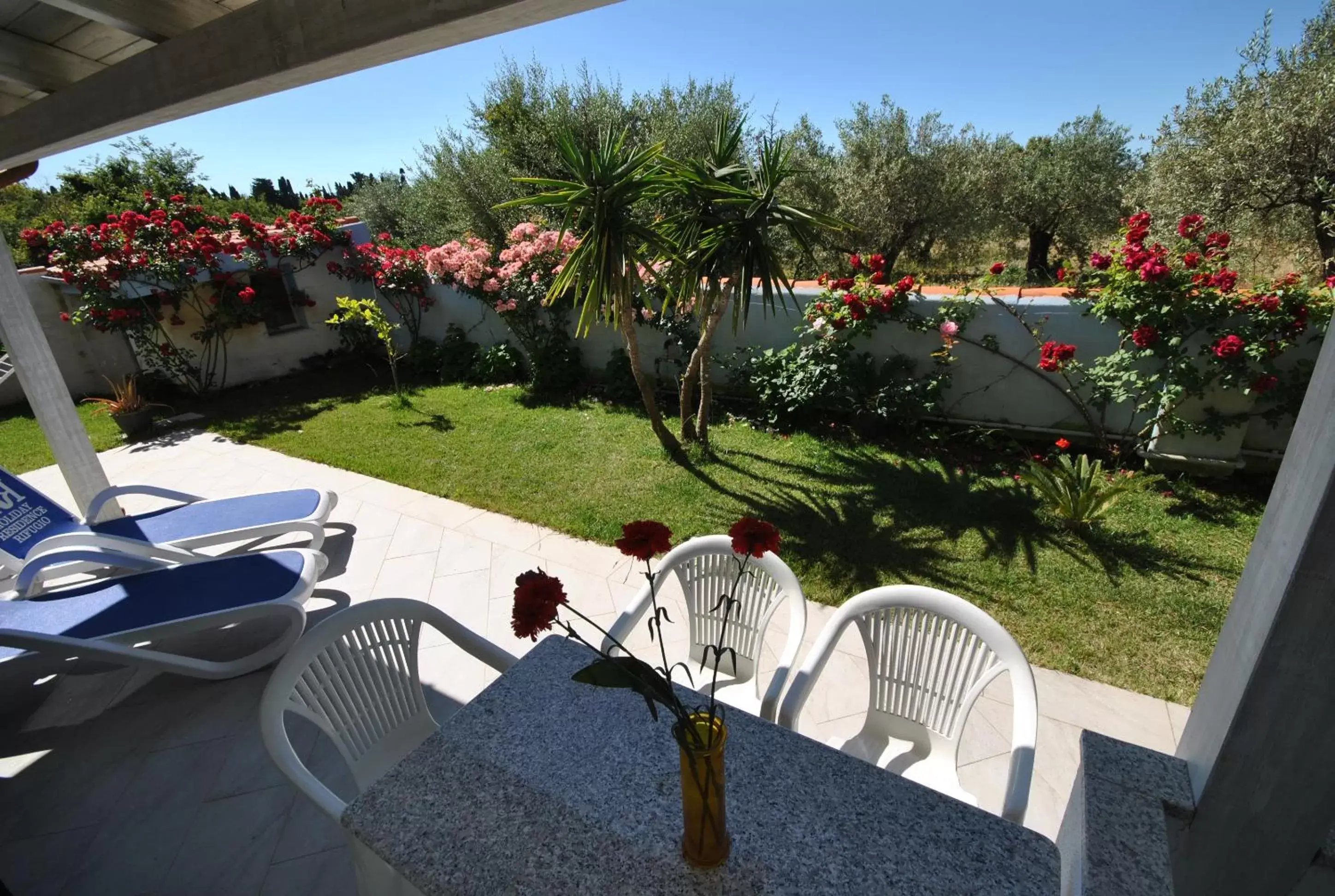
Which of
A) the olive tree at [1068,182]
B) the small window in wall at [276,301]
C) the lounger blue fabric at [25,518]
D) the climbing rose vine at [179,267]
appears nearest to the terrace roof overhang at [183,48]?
the lounger blue fabric at [25,518]

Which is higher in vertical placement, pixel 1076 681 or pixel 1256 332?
pixel 1256 332

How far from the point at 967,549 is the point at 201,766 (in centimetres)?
410

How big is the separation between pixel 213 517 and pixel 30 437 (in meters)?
5.46

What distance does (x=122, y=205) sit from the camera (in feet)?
38.4

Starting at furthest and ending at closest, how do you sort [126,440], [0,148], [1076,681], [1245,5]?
[1245,5] < [126,440] < [0,148] < [1076,681]

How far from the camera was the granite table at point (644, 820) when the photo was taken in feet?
3.69

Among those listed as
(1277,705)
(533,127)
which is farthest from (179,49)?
(533,127)

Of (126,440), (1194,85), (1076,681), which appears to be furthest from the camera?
(1194,85)

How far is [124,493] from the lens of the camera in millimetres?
4070

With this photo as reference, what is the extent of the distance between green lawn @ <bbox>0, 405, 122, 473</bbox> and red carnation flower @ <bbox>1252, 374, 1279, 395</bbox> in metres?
10.1

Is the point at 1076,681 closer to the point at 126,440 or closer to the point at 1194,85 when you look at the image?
the point at 126,440

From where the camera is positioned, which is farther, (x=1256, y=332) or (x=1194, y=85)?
(x=1194, y=85)

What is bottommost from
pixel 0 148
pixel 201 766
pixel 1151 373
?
pixel 201 766

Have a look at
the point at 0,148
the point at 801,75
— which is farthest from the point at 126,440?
the point at 801,75
